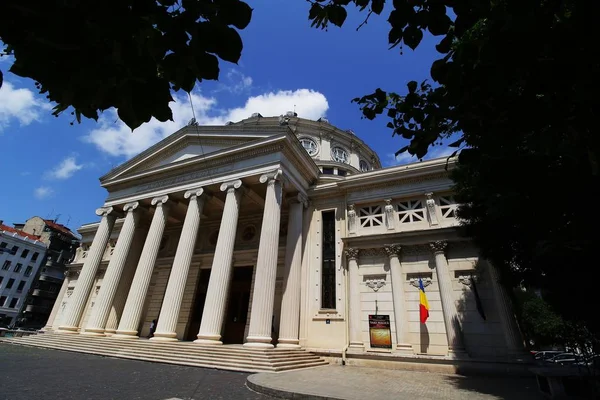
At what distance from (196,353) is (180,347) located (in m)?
1.06

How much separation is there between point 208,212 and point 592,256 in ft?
65.8

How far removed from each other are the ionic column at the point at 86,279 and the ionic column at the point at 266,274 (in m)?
11.4

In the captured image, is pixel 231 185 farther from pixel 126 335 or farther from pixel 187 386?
pixel 187 386

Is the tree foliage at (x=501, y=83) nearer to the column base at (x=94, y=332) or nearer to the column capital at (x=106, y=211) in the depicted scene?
the column base at (x=94, y=332)

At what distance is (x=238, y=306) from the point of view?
18812mm

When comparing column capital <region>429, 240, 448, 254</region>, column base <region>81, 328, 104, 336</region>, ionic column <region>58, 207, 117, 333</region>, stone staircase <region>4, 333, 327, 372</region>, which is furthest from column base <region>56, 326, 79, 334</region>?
column capital <region>429, 240, 448, 254</region>

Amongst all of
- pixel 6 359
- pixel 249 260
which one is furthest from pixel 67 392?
pixel 249 260

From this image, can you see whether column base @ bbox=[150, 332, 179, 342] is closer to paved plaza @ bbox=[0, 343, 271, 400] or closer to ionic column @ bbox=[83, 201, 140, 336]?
paved plaza @ bbox=[0, 343, 271, 400]

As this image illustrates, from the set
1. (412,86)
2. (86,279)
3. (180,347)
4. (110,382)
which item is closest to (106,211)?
(86,279)

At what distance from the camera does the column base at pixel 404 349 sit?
1336 centimetres

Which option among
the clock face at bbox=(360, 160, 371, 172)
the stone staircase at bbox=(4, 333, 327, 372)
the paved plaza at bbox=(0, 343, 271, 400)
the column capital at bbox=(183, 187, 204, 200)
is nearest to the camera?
the paved plaza at bbox=(0, 343, 271, 400)

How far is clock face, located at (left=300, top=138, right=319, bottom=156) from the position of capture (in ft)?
93.1

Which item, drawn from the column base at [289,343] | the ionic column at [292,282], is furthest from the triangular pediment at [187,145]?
the column base at [289,343]

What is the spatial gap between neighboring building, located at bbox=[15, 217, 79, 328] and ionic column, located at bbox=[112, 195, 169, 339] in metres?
35.5
